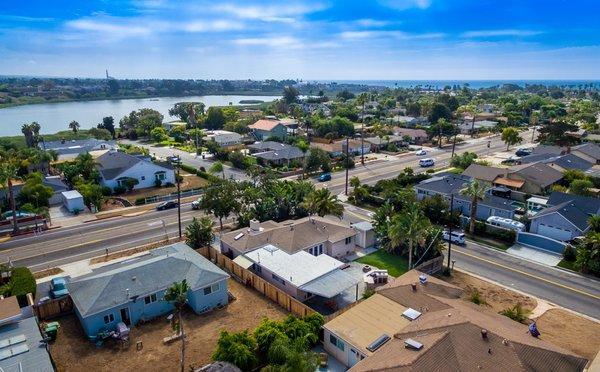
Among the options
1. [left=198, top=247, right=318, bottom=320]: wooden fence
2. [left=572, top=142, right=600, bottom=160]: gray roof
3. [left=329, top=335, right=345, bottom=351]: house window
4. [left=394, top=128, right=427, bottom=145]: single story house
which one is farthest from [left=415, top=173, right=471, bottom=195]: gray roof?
[left=394, top=128, right=427, bottom=145]: single story house

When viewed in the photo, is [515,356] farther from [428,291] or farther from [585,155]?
[585,155]

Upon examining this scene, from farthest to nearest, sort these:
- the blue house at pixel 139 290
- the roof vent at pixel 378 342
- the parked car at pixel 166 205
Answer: the parked car at pixel 166 205
the blue house at pixel 139 290
the roof vent at pixel 378 342

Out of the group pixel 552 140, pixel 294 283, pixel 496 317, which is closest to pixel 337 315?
pixel 294 283

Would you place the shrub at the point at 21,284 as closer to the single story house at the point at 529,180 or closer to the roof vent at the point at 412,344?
the roof vent at the point at 412,344

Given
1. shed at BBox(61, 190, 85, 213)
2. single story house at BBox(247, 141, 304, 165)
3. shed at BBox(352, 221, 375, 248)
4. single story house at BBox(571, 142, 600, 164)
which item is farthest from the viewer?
single story house at BBox(247, 141, 304, 165)

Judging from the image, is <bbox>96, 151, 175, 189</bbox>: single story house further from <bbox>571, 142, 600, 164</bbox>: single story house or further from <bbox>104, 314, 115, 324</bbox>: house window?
<bbox>571, 142, 600, 164</bbox>: single story house

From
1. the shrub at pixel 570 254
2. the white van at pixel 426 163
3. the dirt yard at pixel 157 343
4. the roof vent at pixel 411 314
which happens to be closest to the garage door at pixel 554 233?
the shrub at pixel 570 254

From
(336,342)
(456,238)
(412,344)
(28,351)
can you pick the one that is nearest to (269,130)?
(456,238)
